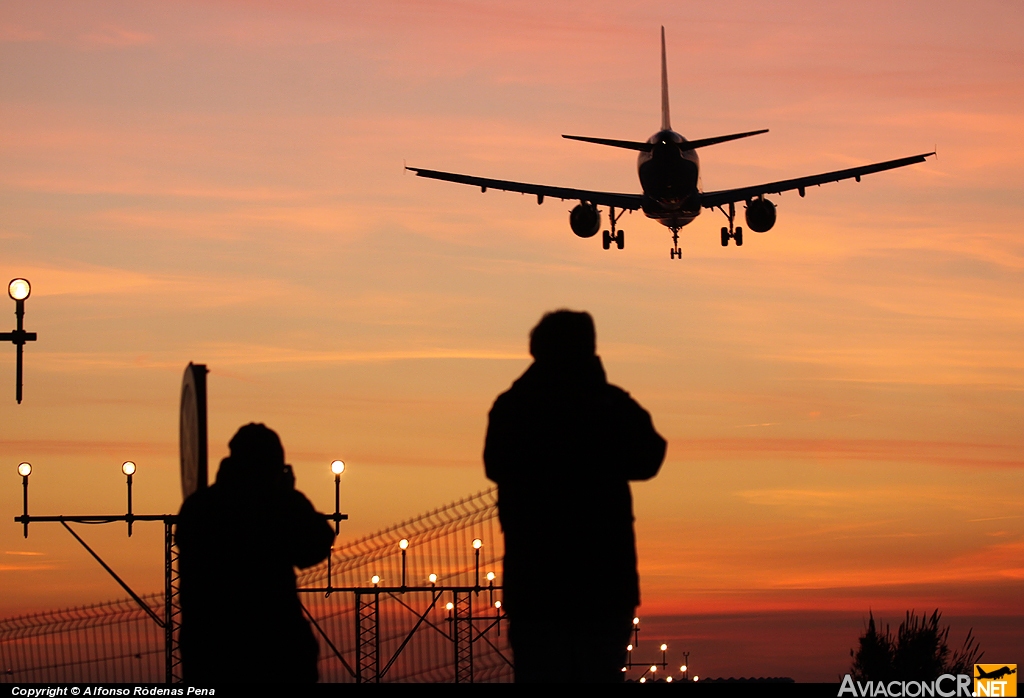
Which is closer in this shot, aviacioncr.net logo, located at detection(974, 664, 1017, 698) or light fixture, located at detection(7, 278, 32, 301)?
aviacioncr.net logo, located at detection(974, 664, 1017, 698)

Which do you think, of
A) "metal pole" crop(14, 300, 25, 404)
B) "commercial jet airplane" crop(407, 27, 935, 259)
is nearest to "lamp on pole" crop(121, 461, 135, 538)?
"metal pole" crop(14, 300, 25, 404)

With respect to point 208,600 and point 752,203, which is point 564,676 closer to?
point 208,600

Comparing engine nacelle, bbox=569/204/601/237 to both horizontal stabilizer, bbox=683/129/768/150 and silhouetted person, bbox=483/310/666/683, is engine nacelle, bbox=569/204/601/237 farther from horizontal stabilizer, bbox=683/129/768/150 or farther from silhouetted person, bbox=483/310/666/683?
silhouetted person, bbox=483/310/666/683

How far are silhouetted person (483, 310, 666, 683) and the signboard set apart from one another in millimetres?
2273

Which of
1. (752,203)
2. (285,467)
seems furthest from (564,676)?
(752,203)

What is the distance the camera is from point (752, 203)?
64000 mm

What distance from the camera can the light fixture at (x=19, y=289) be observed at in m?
26.0

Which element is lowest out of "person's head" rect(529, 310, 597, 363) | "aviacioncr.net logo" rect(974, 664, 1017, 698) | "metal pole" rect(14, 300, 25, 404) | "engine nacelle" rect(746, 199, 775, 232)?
"aviacioncr.net logo" rect(974, 664, 1017, 698)

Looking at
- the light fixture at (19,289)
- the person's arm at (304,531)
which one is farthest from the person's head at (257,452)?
the light fixture at (19,289)

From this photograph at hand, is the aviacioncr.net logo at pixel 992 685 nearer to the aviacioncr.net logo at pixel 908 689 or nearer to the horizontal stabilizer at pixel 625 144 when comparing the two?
the aviacioncr.net logo at pixel 908 689

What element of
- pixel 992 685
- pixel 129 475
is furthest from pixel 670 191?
pixel 992 685

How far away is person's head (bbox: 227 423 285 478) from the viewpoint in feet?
31.6

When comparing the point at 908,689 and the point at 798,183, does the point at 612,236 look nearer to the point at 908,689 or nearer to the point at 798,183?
the point at 798,183

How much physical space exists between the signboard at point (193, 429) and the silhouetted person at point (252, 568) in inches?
14.2
